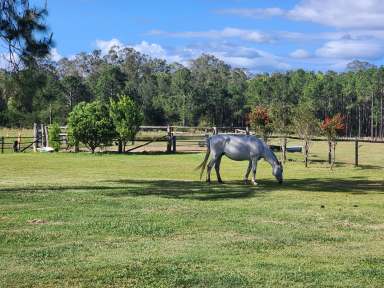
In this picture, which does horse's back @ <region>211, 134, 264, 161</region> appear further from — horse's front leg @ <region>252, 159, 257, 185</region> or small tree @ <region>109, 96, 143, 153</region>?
small tree @ <region>109, 96, 143, 153</region>

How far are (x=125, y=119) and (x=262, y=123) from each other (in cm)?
834

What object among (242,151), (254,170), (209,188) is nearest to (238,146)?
(242,151)

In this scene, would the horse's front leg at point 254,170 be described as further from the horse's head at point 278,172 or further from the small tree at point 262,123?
the small tree at point 262,123

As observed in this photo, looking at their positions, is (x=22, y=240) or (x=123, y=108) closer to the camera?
(x=22, y=240)

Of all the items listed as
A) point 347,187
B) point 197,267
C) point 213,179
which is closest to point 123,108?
point 213,179

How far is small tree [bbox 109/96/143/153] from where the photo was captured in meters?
36.6

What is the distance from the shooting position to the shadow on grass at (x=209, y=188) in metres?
15.6

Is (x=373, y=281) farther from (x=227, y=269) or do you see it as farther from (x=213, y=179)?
(x=213, y=179)

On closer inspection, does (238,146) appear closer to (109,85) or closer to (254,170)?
(254,170)

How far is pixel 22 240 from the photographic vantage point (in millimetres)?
8977

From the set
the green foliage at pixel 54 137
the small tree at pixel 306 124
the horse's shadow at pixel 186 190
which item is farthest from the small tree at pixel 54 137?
the horse's shadow at pixel 186 190

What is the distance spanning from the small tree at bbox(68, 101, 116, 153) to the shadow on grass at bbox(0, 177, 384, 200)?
53.9 feet

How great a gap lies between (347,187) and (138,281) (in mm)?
13024

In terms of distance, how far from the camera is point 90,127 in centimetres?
3572
